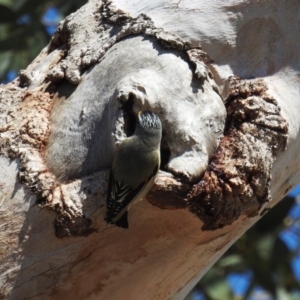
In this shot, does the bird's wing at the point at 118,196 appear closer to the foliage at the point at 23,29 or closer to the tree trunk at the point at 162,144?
the tree trunk at the point at 162,144

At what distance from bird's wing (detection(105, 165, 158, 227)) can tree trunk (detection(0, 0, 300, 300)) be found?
0.17 ft

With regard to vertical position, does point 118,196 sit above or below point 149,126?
below

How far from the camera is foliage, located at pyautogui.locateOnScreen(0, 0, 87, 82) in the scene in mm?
4234

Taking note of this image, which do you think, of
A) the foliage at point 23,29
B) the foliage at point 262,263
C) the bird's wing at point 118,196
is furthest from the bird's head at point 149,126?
the foliage at point 23,29

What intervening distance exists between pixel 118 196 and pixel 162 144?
0.29 meters

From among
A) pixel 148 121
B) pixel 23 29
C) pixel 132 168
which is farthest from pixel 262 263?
pixel 148 121

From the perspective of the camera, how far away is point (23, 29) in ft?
14.5

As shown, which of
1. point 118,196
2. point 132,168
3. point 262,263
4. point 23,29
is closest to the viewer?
point 118,196

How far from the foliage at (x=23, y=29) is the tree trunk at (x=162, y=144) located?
5.88ft

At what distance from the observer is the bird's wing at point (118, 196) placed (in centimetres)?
207

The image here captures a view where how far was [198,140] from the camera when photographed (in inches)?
86.8

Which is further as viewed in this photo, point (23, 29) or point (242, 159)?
point (23, 29)

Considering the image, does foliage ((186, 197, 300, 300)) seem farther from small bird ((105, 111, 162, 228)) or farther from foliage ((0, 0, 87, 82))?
small bird ((105, 111, 162, 228))

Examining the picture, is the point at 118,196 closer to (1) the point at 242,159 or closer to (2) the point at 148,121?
(2) the point at 148,121
